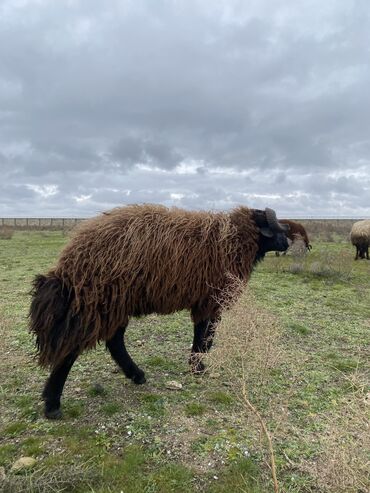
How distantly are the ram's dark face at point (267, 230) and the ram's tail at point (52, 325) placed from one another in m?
3.53

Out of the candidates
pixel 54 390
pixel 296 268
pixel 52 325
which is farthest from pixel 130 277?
pixel 296 268

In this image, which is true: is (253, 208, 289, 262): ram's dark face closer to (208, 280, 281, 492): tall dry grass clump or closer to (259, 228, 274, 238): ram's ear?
(259, 228, 274, 238): ram's ear

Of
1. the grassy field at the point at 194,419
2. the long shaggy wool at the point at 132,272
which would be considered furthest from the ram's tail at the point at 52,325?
the grassy field at the point at 194,419

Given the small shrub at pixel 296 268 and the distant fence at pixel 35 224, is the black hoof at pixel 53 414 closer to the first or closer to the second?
the small shrub at pixel 296 268

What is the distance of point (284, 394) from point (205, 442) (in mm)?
1624

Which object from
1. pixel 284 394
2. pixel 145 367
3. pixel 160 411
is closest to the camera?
pixel 160 411

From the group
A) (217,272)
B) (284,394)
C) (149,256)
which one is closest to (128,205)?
(149,256)

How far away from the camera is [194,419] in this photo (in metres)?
5.07

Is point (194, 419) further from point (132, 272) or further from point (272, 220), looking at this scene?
point (272, 220)

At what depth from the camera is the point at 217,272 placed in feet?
20.4

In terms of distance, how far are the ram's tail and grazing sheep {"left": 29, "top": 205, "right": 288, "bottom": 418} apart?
11mm

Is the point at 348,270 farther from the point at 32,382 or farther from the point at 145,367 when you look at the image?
the point at 32,382

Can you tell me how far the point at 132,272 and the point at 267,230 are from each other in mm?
2769

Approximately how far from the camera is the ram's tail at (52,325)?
15.9 feet
